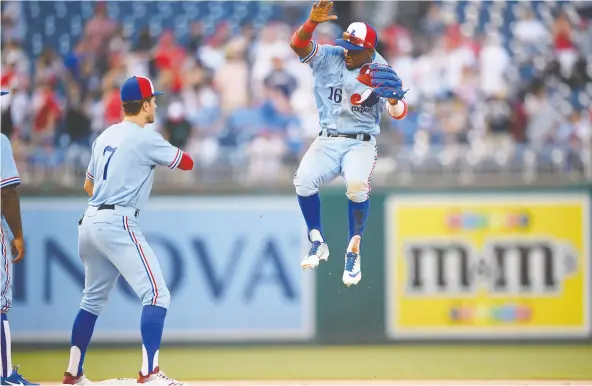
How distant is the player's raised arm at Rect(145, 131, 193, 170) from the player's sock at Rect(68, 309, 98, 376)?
1.27 meters

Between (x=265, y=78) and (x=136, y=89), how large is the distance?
563 cm

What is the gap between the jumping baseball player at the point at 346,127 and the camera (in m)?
8.09

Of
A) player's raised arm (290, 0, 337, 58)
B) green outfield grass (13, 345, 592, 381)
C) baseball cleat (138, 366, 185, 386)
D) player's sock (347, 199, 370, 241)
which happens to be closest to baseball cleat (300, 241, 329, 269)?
player's sock (347, 199, 370, 241)

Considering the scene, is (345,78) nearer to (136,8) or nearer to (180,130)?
(180,130)

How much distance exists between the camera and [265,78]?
43.5ft

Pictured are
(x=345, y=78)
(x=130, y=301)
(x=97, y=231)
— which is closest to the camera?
(x=97, y=231)

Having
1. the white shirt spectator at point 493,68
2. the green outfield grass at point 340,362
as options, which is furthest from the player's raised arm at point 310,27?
the white shirt spectator at point 493,68

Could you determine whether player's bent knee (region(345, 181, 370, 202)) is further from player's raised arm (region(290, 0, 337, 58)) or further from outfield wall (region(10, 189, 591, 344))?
outfield wall (region(10, 189, 591, 344))

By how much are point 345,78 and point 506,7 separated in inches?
259

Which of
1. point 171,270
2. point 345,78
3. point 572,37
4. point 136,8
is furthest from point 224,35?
point 345,78

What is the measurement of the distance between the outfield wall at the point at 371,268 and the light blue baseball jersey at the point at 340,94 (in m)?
4.14

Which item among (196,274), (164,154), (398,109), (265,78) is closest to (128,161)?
(164,154)

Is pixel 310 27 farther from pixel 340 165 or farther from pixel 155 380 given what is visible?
pixel 155 380

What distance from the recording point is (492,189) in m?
12.5
